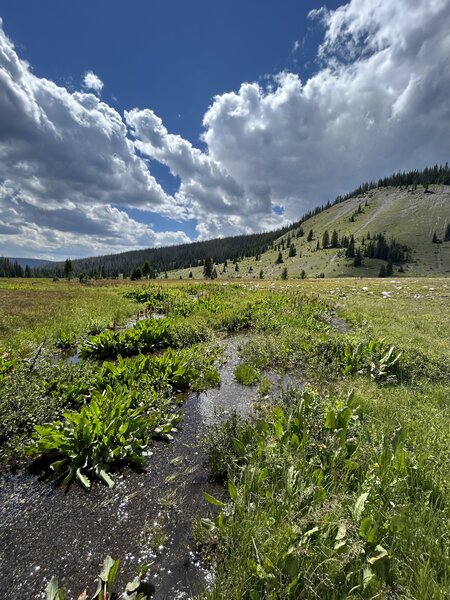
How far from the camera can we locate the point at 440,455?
3867mm

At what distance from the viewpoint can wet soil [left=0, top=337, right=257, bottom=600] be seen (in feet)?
9.52

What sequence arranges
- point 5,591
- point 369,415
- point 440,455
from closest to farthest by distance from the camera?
point 5,591, point 440,455, point 369,415

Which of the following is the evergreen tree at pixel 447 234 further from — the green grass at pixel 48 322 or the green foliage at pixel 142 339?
the green grass at pixel 48 322

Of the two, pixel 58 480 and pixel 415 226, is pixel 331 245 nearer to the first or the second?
pixel 415 226

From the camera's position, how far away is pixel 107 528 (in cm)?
348

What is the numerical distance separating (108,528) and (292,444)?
9.47ft

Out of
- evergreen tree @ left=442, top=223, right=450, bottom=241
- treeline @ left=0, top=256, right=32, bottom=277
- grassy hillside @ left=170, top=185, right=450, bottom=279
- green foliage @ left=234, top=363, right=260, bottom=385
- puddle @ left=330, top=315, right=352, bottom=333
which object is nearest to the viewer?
green foliage @ left=234, top=363, right=260, bottom=385

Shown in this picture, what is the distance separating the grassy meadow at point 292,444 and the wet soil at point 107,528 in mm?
249

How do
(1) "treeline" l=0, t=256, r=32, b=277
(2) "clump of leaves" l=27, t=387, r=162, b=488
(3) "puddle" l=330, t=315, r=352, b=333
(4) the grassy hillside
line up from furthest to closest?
1. (1) "treeline" l=0, t=256, r=32, b=277
2. (4) the grassy hillside
3. (3) "puddle" l=330, t=315, r=352, b=333
4. (2) "clump of leaves" l=27, t=387, r=162, b=488

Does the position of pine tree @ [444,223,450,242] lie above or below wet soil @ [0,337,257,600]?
above

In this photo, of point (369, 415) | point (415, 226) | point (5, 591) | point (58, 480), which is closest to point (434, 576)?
point (369, 415)

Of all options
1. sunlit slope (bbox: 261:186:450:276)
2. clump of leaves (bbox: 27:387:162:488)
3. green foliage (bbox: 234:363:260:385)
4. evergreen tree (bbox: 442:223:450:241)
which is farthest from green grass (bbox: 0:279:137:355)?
evergreen tree (bbox: 442:223:450:241)

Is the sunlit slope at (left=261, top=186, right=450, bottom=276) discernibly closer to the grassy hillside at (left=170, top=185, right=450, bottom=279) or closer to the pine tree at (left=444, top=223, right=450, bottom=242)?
the grassy hillside at (left=170, top=185, right=450, bottom=279)

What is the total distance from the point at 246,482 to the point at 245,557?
0.83m
